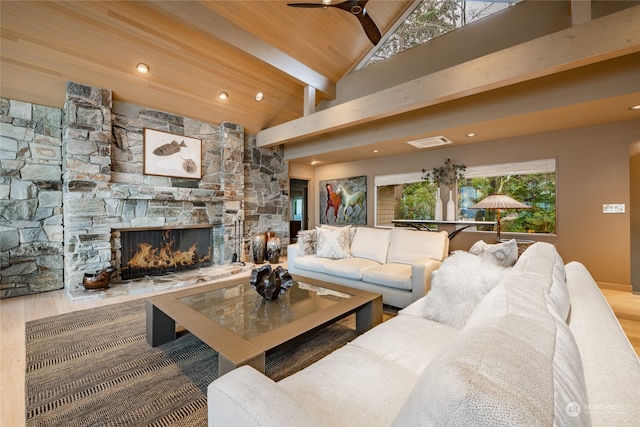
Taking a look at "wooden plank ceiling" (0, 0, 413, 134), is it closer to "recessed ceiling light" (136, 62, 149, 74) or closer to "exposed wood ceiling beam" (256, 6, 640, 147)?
"recessed ceiling light" (136, 62, 149, 74)

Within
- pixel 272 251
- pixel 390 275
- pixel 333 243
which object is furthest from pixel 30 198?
pixel 390 275

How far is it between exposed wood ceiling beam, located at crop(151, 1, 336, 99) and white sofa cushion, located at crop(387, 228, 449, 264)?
2.97 metres

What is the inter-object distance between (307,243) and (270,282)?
176 centimetres

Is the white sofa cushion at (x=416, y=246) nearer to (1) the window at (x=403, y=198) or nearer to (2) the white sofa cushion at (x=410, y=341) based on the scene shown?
(2) the white sofa cushion at (x=410, y=341)

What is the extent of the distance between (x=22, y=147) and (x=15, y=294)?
1.84 meters

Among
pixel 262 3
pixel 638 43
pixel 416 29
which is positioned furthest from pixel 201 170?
pixel 638 43

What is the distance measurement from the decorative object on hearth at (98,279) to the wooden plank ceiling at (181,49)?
2.31 metres

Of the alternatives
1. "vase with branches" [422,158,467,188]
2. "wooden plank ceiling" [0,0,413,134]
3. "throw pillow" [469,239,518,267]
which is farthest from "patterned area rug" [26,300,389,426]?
"vase with branches" [422,158,467,188]

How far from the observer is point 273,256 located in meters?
5.41

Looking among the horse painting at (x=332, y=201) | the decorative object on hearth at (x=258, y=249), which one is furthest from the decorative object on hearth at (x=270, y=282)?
the horse painting at (x=332, y=201)

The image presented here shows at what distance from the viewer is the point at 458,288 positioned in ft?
5.17

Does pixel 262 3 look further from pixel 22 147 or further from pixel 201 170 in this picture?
pixel 22 147

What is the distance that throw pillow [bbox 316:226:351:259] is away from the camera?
11.8 feet

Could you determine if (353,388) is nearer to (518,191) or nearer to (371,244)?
(371,244)
